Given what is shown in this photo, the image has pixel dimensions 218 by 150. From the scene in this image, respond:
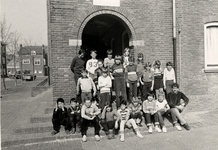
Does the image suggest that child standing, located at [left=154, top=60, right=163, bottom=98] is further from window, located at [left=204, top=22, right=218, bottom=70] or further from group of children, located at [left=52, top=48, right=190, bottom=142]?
window, located at [left=204, top=22, right=218, bottom=70]

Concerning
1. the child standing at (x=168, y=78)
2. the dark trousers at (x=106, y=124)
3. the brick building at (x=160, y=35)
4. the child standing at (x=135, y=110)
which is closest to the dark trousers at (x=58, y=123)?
the dark trousers at (x=106, y=124)

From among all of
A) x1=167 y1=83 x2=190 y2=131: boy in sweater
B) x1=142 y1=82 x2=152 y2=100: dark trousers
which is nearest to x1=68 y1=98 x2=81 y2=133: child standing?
x1=142 y1=82 x2=152 y2=100: dark trousers

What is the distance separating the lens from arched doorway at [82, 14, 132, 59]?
1079 centimetres

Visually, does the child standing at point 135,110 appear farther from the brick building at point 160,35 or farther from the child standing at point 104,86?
the brick building at point 160,35

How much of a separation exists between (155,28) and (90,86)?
4.10 metres

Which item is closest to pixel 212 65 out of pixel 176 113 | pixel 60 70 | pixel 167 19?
pixel 167 19

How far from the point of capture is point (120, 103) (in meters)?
6.27

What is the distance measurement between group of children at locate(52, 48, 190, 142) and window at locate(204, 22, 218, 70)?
3197 mm

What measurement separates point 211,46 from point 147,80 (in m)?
4.47

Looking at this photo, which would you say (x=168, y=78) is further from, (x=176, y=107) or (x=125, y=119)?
(x=125, y=119)

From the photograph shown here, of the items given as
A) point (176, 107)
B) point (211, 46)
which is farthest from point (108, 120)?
point (211, 46)


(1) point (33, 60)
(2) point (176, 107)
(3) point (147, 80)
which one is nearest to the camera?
(2) point (176, 107)

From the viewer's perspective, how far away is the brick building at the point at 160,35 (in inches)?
306

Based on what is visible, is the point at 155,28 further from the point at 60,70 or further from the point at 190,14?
the point at 60,70
